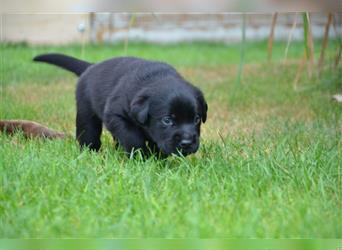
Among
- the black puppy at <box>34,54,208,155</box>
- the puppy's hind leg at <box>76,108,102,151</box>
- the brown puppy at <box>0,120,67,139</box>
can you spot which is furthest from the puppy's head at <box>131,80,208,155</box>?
the brown puppy at <box>0,120,67,139</box>

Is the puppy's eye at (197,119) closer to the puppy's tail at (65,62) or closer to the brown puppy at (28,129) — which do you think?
the brown puppy at (28,129)

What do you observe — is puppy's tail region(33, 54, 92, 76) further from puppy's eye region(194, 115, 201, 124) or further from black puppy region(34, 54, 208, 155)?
puppy's eye region(194, 115, 201, 124)

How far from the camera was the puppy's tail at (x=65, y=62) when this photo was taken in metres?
3.62

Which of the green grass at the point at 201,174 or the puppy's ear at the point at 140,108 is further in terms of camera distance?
the puppy's ear at the point at 140,108

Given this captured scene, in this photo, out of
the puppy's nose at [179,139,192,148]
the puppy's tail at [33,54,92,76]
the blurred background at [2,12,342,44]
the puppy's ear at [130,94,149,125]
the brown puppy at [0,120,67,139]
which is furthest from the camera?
the blurred background at [2,12,342,44]

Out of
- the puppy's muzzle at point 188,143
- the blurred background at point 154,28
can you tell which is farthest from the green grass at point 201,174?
the blurred background at point 154,28

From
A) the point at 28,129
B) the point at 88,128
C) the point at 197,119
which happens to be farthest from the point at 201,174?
the point at 28,129

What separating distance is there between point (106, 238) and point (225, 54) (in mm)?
5193

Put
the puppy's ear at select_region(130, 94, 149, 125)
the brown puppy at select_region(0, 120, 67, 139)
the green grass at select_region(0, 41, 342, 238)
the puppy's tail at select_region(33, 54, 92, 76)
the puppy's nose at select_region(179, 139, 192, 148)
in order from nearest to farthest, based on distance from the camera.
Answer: the green grass at select_region(0, 41, 342, 238) → the puppy's nose at select_region(179, 139, 192, 148) → the puppy's ear at select_region(130, 94, 149, 125) → the brown puppy at select_region(0, 120, 67, 139) → the puppy's tail at select_region(33, 54, 92, 76)

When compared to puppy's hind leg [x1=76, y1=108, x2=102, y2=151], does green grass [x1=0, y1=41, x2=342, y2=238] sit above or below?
above

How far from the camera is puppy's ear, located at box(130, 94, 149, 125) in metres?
2.93

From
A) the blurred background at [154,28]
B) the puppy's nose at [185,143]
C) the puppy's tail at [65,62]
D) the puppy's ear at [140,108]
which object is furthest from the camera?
the blurred background at [154,28]

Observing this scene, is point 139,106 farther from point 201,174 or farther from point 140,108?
point 201,174

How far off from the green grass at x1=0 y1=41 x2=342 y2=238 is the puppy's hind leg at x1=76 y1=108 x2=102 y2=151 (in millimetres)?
79
